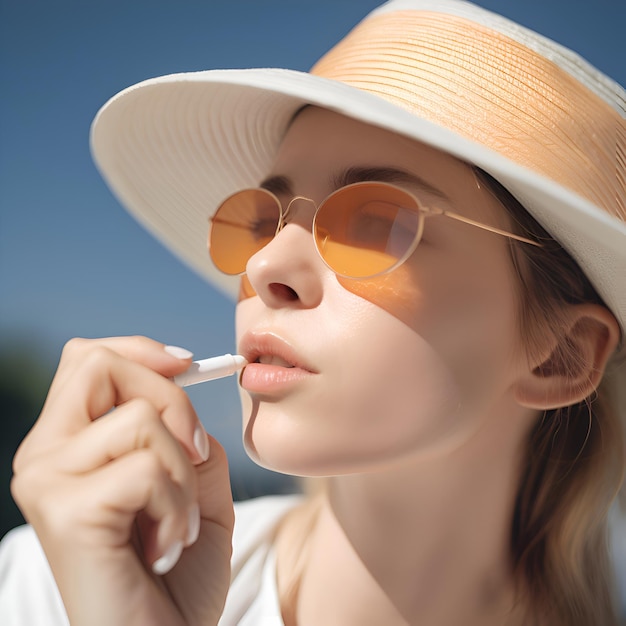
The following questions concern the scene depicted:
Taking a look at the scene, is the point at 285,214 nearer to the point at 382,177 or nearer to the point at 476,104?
the point at 382,177

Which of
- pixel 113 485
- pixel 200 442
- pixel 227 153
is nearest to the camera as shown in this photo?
pixel 113 485

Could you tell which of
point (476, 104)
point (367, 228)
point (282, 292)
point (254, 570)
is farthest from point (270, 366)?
point (254, 570)

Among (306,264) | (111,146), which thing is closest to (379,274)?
(306,264)

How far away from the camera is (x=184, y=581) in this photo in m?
1.04

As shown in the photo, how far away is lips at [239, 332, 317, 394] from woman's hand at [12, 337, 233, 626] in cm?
16

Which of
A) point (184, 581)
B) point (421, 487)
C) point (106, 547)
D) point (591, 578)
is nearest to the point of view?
point (106, 547)

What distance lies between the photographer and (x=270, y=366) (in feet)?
3.63

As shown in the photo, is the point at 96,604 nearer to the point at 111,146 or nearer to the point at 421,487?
the point at 421,487

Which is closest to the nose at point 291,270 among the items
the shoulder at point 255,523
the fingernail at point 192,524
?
the fingernail at point 192,524

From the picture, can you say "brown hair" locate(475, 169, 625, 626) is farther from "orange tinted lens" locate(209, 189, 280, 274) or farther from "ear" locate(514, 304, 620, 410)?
"orange tinted lens" locate(209, 189, 280, 274)

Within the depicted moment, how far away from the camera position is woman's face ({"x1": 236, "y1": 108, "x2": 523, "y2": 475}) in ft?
3.51

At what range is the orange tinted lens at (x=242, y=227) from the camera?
1259 mm

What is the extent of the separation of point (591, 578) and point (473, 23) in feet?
4.51

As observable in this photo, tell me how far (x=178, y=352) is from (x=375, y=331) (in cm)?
31
